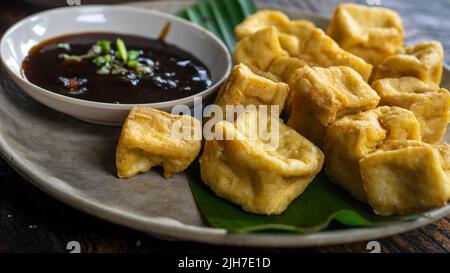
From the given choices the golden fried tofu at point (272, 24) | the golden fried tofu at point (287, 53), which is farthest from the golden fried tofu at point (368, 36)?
the golden fried tofu at point (287, 53)

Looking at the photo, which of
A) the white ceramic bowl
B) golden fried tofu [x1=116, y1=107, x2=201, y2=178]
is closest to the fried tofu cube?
the white ceramic bowl

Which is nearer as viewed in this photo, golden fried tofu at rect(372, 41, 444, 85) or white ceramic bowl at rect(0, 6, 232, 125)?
white ceramic bowl at rect(0, 6, 232, 125)

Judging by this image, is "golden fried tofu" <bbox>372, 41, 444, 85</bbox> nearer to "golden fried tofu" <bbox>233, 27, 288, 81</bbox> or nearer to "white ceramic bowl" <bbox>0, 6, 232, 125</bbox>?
"golden fried tofu" <bbox>233, 27, 288, 81</bbox>

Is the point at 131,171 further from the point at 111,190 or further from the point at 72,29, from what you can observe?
the point at 72,29

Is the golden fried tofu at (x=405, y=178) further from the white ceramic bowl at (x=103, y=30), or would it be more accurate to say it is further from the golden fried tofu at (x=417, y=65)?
the white ceramic bowl at (x=103, y=30)

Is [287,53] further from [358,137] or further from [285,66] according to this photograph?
[358,137]

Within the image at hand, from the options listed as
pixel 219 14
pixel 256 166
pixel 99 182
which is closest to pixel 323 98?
pixel 256 166

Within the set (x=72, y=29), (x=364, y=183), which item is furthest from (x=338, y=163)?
(x=72, y=29)
